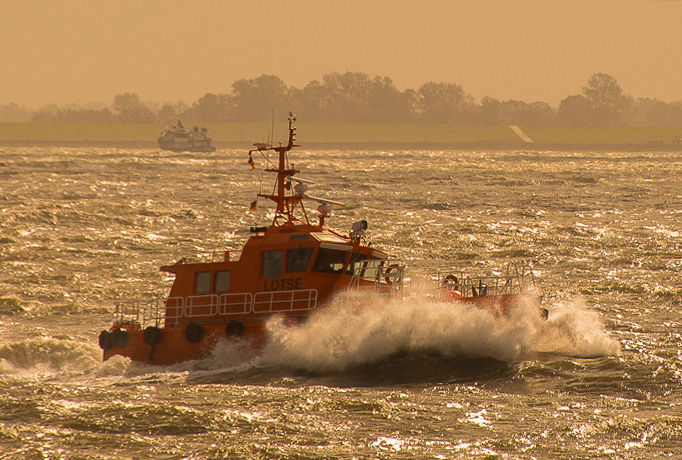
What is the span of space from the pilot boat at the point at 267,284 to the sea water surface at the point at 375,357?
0.49m

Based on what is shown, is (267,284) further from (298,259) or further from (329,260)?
(329,260)

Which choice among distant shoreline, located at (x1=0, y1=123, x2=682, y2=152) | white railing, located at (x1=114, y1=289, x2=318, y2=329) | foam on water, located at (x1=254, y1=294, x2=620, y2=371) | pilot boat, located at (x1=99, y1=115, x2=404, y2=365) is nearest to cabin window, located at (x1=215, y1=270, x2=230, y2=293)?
pilot boat, located at (x1=99, y1=115, x2=404, y2=365)

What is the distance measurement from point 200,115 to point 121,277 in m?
144

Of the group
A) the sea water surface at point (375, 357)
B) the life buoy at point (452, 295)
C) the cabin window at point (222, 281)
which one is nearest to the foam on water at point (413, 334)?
the sea water surface at point (375, 357)

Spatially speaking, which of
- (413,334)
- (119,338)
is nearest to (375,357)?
(413,334)

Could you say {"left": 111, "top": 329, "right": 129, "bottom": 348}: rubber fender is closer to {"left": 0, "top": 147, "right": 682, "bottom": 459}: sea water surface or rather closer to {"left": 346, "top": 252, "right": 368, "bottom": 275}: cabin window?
{"left": 0, "top": 147, "right": 682, "bottom": 459}: sea water surface

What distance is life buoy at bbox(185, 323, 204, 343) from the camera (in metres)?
21.2

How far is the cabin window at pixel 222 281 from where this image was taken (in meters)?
21.9


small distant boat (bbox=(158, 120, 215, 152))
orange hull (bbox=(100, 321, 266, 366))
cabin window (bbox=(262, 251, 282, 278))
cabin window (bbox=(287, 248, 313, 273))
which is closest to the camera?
orange hull (bbox=(100, 321, 266, 366))

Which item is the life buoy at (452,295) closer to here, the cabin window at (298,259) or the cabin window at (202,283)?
the cabin window at (298,259)

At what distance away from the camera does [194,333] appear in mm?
21281

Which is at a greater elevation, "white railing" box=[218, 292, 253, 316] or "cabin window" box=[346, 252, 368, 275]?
"cabin window" box=[346, 252, 368, 275]

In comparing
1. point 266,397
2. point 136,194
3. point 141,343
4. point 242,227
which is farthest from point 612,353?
point 136,194

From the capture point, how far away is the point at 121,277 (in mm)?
32125
